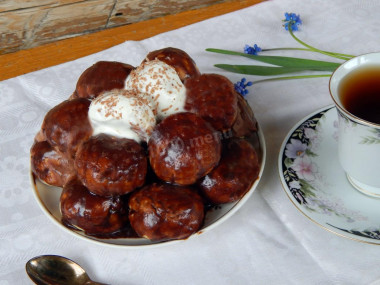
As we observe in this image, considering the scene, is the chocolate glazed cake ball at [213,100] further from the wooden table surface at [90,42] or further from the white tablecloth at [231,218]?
the wooden table surface at [90,42]

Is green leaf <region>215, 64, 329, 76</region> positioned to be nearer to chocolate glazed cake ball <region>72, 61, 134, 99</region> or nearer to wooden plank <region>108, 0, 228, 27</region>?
chocolate glazed cake ball <region>72, 61, 134, 99</region>

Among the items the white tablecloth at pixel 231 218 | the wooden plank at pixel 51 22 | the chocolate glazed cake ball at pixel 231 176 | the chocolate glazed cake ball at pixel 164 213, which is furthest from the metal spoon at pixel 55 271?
the wooden plank at pixel 51 22

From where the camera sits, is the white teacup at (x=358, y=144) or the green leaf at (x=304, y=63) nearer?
the white teacup at (x=358, y=144)

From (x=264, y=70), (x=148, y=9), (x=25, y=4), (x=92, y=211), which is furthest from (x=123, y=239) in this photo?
(x=25, y=4)

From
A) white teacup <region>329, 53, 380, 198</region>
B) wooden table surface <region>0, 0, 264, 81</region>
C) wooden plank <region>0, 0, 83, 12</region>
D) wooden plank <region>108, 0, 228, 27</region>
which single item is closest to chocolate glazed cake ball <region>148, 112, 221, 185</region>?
white teacup <region>329, 53, 380, 198</region>

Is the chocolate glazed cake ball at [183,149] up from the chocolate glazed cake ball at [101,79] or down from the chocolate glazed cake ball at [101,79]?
down

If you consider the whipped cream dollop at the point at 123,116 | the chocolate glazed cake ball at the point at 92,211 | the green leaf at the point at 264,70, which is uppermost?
the whipped cream dollop at the point at 123,116
